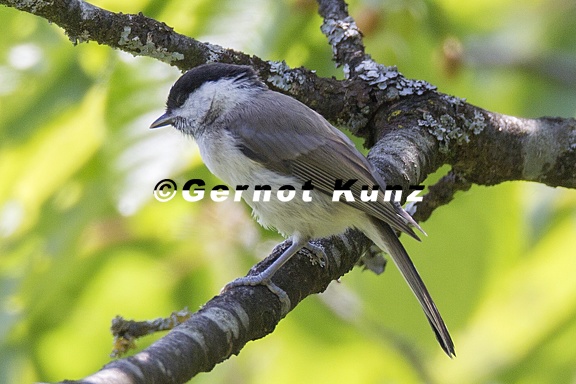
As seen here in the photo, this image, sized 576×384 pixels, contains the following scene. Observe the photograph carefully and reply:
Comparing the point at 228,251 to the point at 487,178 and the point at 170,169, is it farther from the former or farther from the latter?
the point at 487,178

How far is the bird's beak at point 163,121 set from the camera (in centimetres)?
276

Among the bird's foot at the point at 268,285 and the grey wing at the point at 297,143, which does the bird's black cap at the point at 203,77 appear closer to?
the grey wing at the point at 297,143

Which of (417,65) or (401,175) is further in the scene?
(417,65)

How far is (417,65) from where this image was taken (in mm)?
3139

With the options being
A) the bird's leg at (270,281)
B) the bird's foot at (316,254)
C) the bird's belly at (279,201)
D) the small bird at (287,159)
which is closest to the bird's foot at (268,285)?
the bird's leg at (270,281)

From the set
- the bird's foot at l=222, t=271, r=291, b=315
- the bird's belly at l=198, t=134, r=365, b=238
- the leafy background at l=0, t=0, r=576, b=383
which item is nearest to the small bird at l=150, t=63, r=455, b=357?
the bird's belly at l=198, t=134, r=365, b=238

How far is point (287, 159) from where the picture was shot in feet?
9.26

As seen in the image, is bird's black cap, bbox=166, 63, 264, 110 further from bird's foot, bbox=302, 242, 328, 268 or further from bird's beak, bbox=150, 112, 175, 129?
bird's foot, bbox=302, 242, 328, 268

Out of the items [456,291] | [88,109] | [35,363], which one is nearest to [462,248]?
[456,291]

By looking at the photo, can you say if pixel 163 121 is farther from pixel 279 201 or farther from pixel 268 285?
pixel 268 285

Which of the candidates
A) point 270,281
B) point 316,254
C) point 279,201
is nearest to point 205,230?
point 279,201

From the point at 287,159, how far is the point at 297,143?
7cm

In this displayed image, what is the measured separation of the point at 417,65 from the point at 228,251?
1.02 m

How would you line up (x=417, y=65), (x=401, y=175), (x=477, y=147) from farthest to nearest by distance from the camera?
(x=417, y=65) → (x=477, y=147) → (x=401, y=175)
